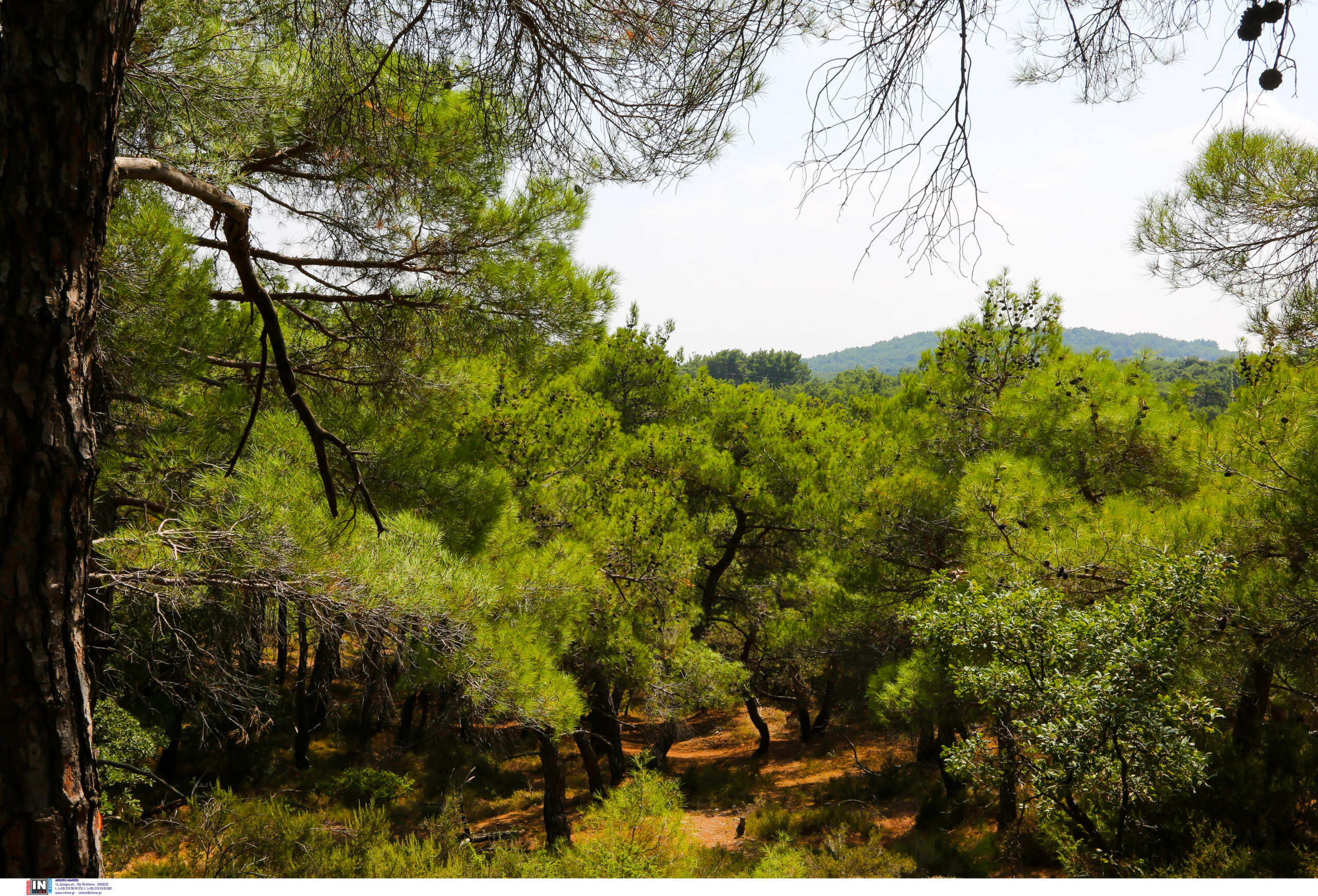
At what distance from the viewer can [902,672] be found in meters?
7.14

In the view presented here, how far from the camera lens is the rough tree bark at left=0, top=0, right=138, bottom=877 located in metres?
1.38

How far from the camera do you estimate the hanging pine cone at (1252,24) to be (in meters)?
1.59

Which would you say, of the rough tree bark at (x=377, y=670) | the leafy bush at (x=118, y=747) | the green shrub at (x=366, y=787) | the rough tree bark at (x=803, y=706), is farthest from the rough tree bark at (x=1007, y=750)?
the green shrub at (x=366, y=787)

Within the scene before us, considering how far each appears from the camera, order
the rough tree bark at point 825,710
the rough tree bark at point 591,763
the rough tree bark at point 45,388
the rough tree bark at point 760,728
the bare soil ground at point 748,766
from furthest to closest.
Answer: the rough tree bark at point 825,710, the rough tree bark at point 760,728, the bare soil ground at point 748,766, the rough tree bark at point 591,763, the rough tree bark at point 45,388

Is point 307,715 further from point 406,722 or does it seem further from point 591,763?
point 591,763

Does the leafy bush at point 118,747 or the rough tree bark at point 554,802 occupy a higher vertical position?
the leafy bush at point 118,747

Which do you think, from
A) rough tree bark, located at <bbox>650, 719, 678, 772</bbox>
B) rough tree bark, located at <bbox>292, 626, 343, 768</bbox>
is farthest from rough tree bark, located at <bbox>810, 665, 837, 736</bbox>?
rough tree bark, located at <bbox>292, 626, 343, 768</bbox>

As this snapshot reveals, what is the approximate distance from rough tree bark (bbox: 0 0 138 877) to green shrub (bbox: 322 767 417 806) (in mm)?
9659

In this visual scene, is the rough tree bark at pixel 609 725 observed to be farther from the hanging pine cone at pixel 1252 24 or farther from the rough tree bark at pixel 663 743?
the hanging pine cone at pixel 1252 24

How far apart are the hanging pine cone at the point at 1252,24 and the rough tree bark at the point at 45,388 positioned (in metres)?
2.42

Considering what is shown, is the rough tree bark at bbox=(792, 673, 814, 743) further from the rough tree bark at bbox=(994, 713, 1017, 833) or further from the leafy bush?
the leafy bush

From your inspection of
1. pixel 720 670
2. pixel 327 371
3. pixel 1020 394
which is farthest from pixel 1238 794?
pixel 327 371

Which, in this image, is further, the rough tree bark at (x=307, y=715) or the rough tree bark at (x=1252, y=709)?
the rough tree bark at (x=307, y=715)

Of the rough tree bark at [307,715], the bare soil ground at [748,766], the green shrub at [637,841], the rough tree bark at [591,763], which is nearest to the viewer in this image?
the green shrub at [637,841]
